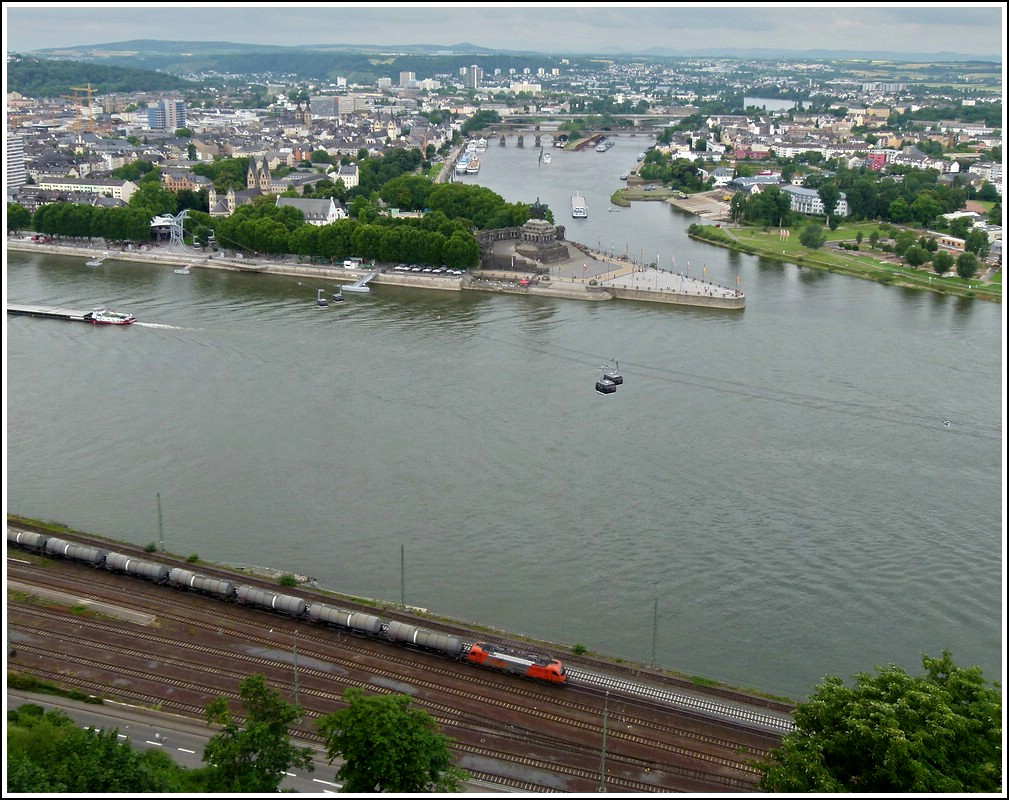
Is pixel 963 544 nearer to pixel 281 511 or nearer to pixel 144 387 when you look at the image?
pixel 281 511

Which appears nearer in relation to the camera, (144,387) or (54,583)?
(54,583)

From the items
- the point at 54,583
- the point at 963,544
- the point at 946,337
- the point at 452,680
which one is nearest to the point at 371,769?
the point at 452,680

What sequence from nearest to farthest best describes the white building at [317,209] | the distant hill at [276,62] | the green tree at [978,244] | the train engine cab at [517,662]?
the train engine cab at [517,662] < the green tree at [978,244] < the white building at [317,209] < the distant hill at [276,62]

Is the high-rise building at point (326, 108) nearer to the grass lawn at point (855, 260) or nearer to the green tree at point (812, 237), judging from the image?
the grass lawn at point (855, 260)

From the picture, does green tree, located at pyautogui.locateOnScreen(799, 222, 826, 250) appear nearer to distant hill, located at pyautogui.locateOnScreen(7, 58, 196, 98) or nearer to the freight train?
the freight train

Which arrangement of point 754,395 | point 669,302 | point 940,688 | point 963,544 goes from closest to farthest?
1. point 940,688
2. point 963,544
3. point 754,395
4. point 669,302

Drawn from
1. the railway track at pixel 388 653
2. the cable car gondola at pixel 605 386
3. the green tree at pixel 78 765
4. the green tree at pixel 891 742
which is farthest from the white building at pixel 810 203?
the green tree at pixel 78 765
